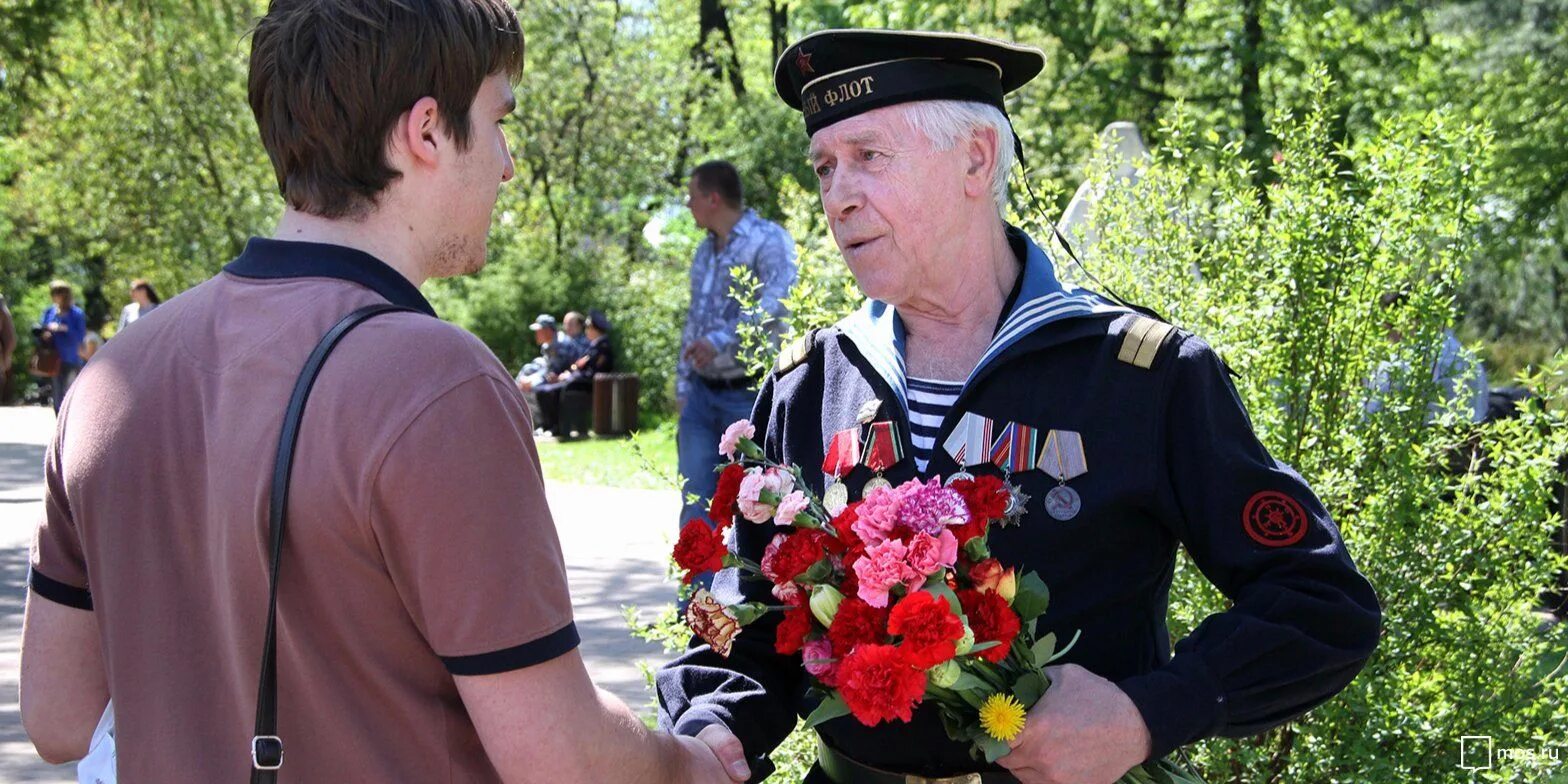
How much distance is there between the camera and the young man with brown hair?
1.67 m

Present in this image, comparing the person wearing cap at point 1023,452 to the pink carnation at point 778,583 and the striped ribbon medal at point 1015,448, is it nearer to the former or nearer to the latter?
the striped ribbon medal at point 1015,448

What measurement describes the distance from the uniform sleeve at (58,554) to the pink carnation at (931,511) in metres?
1.10

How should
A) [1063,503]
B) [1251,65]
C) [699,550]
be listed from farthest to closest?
[1251,65]
[1063,503]
[699,550]

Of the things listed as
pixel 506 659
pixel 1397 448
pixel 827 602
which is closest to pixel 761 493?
pixel 827 602

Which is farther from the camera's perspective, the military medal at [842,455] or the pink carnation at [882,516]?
the military medal at [842,455]

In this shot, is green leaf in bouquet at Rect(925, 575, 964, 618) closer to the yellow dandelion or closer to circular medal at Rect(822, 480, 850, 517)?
the yellow dandelion

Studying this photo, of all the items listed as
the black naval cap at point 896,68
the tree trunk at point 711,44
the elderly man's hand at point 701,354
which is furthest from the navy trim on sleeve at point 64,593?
the tree trunk at point 711,44

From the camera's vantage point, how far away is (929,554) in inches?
76.2

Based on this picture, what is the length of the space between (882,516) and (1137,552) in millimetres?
537

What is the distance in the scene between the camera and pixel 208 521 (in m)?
1.76

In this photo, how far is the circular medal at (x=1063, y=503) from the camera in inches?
90.2

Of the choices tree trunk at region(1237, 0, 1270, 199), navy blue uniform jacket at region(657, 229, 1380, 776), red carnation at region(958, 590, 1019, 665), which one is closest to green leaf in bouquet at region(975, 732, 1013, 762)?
red carnation at region(958, 590, 1019, 665)

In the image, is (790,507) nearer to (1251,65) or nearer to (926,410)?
(926,410)

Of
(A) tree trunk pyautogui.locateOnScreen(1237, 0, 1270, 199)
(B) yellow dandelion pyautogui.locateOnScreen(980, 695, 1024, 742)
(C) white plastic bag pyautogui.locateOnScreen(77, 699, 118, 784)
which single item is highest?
(A) tree trunk pyautogui.locateOnScreen(1237, 0, 1270, 199)
